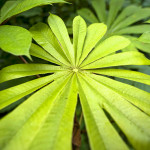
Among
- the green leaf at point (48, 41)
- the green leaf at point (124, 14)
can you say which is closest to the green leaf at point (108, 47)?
the green leaf at point (48, 41)

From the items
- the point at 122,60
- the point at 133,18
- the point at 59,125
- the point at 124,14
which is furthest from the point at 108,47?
the point at 124,14

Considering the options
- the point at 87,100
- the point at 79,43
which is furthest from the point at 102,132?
the point at 79,43

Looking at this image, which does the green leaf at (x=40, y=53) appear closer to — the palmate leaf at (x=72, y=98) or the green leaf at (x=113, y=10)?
the palmate leaf at (x=72, y=98)

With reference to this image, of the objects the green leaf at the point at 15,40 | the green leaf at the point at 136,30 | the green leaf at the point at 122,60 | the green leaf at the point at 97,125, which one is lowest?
the green leaf at the point at 97,125

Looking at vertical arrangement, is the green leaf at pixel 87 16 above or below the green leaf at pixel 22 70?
above

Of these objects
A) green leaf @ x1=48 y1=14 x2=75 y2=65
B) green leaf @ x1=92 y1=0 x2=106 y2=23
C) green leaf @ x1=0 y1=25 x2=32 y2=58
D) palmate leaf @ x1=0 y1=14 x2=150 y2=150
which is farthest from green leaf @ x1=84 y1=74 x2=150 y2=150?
green leaf @ x1=92 y1=0 x2=106 y2=23

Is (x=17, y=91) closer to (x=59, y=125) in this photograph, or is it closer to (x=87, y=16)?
(x=59, y=125)

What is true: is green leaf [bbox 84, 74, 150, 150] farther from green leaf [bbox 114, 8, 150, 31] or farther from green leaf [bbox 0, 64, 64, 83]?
green leaf [bbox 114, 8, 150, 31]

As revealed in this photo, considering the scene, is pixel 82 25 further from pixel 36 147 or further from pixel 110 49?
pixel 36 147
